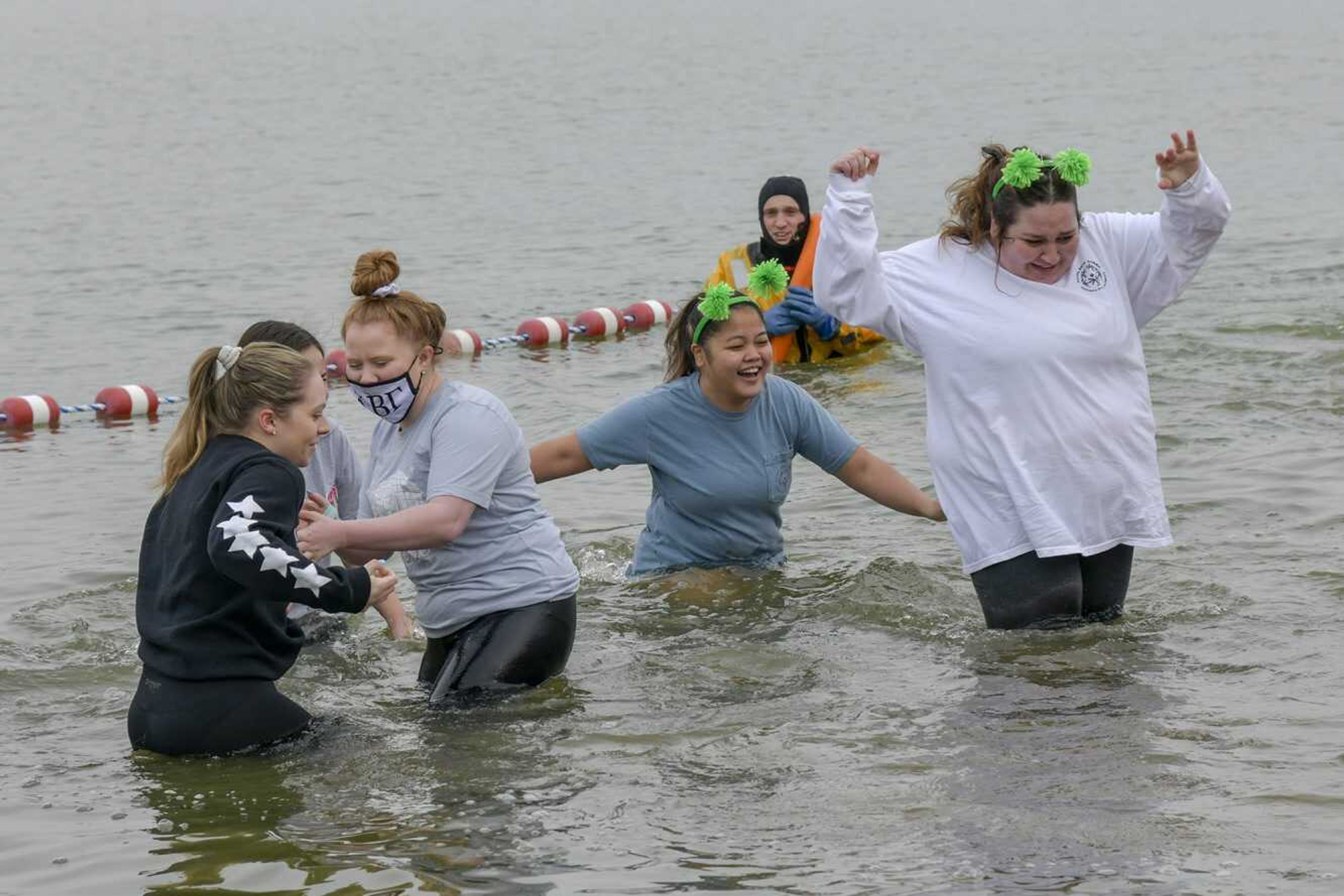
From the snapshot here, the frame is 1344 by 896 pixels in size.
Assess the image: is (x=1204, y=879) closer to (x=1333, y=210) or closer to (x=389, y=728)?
(x=389, y=728)

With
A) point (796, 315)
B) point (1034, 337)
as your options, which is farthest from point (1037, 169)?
point (796, 315)

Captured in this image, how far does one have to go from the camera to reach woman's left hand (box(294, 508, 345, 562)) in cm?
572

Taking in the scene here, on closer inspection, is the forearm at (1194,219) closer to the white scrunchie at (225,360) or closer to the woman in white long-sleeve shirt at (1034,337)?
the woman in white long-sleeve shirt at (1034,337)

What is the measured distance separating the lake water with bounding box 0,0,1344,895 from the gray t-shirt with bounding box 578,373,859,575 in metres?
0.49

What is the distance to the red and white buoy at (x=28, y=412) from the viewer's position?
536 inches

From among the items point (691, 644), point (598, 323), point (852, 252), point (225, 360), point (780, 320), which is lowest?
point (691, 644)

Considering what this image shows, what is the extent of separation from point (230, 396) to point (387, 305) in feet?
2.64

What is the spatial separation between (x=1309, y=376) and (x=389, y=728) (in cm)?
863

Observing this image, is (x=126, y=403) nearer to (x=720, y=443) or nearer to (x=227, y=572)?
(x=720, y=443)

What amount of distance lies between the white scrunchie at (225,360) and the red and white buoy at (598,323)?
1132 centimetres

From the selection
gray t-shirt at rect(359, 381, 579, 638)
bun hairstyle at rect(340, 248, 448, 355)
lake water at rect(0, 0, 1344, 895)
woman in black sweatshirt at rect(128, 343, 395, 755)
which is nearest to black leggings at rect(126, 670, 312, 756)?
woman in black sweatshirt at rect(128, 343, 395, 755)

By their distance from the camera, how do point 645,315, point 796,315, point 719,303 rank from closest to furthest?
point 719,303 → point 796,315 → point 645,315

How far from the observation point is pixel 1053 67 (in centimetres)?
4775

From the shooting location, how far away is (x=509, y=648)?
6.43 metres
